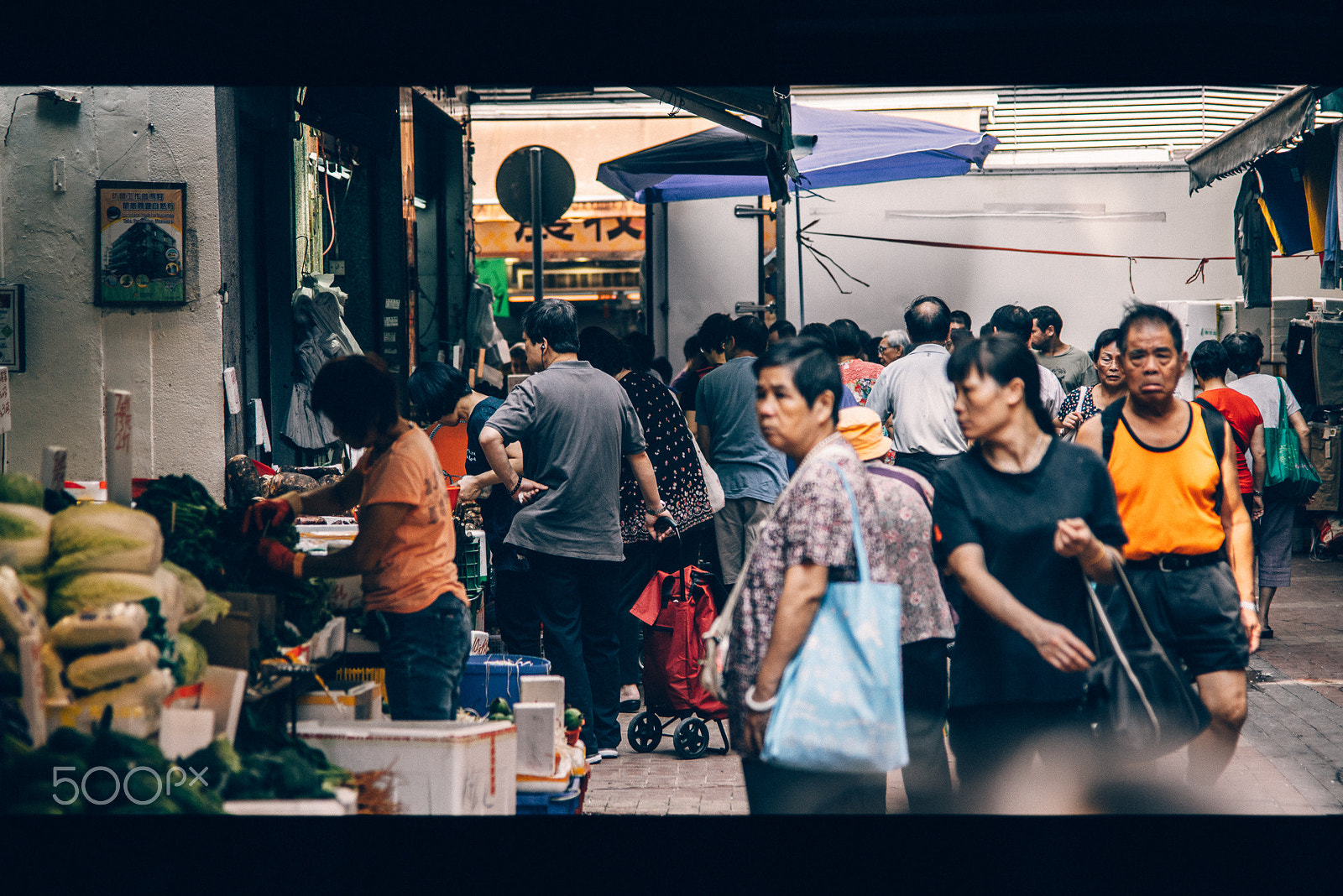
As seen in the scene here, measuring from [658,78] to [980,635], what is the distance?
1.82m

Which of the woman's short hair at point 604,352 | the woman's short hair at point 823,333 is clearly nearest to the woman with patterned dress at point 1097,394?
the woman's short hair at point 823,333

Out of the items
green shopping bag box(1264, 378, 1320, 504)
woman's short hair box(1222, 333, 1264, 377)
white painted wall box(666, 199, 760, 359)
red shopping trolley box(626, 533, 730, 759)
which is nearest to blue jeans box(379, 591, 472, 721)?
red shopping trolley box(626, 533, 730, 759)

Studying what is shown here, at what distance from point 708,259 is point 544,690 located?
23.8 feet

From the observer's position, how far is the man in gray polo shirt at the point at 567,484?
567cm

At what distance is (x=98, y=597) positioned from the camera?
3105 mm

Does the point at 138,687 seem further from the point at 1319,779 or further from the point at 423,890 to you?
the point at 1319,779

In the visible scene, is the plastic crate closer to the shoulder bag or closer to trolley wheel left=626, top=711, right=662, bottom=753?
the shoulder bag

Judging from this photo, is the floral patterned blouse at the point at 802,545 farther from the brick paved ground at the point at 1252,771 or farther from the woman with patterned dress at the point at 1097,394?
the woman with patterned dress at the point at 1097,394

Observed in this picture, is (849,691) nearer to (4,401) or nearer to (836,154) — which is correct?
(4,401)

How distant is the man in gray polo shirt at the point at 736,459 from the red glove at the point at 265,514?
301cm

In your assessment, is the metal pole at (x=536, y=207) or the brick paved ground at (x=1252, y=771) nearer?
the brick paved ground at (x=1252, y=771)

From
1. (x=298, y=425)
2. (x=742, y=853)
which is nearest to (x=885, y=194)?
(x=298, y=425)

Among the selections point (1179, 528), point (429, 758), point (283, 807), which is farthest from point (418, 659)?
point (1179, 528)

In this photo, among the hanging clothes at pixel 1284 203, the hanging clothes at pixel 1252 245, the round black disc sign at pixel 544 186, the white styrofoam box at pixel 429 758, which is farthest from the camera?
the hanging clothes at pixel 1252 245
